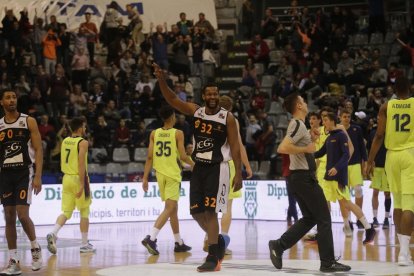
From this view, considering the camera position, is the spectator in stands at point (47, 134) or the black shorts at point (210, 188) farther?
the spectator in stands at point (47, 134)

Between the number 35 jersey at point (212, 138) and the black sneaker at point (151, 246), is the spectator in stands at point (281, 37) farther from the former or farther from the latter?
the number 35 jersey at point (212, 138)

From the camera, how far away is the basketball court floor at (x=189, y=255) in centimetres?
1188

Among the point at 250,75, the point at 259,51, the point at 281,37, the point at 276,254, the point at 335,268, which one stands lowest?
the point at 335,268

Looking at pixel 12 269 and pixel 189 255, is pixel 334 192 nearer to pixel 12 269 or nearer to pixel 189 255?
pixel 189 255

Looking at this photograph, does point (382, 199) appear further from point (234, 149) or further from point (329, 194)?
point (234, 149)

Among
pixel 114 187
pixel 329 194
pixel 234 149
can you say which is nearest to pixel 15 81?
pixel 114 187

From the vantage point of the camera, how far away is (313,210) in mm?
11648

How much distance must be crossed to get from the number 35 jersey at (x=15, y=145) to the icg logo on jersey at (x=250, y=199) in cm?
1179

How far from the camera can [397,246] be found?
614 inches

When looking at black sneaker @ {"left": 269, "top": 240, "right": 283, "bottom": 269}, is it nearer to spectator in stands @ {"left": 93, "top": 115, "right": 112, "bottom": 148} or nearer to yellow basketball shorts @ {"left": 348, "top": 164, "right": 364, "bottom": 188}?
yellow basketball shorts @ {"left": 348, "top": 164, "right": 364, "bottom": 188}

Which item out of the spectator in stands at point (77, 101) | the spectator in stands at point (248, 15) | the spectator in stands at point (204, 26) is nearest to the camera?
the spectator in stands at point (77, 101)

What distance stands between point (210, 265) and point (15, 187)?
8.86 ft

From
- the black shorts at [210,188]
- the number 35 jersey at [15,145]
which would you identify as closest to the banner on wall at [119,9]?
the number 35 jersey at [15,145]

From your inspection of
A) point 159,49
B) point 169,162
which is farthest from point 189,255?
point 159,49
